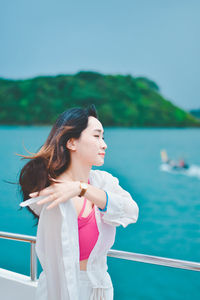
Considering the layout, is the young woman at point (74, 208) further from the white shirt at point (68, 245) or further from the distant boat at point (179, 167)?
the distant boat at point (179, 167)

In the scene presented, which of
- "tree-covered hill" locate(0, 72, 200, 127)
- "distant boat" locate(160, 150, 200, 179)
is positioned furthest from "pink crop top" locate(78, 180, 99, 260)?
"distant boat" locate(160, 150, 200, 179)

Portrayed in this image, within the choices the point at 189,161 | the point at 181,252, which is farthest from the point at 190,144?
Result: the point at 181,252

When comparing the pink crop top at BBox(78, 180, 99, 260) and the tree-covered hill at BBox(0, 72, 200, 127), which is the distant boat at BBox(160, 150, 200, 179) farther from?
the pink crop top at BBox(78, 180, 99, 260)

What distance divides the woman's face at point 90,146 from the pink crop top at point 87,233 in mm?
156

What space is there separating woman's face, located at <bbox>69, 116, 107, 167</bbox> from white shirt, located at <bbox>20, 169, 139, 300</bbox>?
0.48 ft

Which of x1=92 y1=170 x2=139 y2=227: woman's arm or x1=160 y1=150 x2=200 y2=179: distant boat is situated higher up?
x1=92 y1=170 x2=139 y2=227: woman's arm

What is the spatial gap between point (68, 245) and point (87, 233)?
4.2 inches

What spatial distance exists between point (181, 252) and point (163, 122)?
19.5m

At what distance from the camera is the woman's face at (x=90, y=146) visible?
3.29ft

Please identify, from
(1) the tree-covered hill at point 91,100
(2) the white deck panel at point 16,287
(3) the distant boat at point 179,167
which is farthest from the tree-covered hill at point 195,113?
(2) the white deck panel at point 16,287

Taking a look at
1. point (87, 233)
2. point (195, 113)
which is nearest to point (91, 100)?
point (195, 113)

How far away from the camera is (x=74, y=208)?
0.91m

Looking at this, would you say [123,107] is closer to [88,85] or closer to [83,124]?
[88,85]

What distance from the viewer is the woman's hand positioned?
0.83 m
